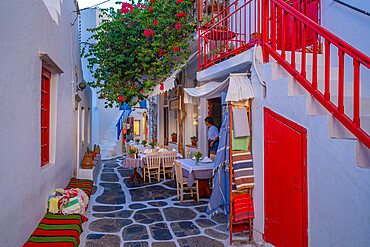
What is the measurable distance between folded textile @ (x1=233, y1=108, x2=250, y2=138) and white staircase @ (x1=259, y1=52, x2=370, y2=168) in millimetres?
573

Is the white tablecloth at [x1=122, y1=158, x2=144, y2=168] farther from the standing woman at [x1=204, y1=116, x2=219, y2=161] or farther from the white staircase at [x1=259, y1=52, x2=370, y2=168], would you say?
the white staircase at [x1=259, y1=52, x2=370, y2=168]

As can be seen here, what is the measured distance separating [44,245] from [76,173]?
5.06 meters

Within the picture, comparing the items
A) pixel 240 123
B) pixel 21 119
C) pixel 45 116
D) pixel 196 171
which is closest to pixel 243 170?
pixel 240 123

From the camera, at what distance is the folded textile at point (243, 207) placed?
423 cm

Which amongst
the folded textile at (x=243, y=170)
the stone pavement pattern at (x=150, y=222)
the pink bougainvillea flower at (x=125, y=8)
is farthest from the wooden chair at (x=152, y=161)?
the pink bougainvillea flower at (x=125, y=8)

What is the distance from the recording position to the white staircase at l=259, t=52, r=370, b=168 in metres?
2.59

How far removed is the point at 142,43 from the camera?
362 inches

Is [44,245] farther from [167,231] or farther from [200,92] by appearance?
[200,92]

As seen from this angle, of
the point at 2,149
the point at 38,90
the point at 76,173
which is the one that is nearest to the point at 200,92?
the point at 38,90

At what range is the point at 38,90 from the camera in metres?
3.70

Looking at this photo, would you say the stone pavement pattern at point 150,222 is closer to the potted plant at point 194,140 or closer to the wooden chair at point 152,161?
the wooden chair at point 152,161

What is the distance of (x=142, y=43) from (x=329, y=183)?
7.88m

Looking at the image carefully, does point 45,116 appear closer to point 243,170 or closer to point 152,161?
point 243,170

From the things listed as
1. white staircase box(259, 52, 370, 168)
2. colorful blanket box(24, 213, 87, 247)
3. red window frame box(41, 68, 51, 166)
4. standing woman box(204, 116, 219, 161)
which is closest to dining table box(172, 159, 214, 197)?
standing woman box(204, 116, 219, 161)
